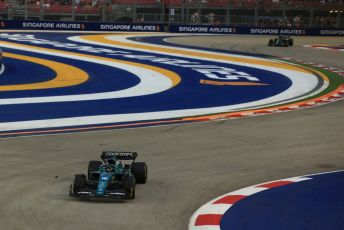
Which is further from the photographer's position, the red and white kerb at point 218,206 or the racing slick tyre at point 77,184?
the racing slick tyre at point 77,184

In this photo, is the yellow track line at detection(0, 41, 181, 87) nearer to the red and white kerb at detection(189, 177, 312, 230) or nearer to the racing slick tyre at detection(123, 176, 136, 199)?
the red and white kerb at detection(189, 177, 312, 230)

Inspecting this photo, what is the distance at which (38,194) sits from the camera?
353 inches

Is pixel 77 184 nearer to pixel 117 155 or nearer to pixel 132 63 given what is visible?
pixel 117 155

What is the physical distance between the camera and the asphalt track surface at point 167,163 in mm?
8102

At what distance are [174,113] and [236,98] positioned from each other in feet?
12.2

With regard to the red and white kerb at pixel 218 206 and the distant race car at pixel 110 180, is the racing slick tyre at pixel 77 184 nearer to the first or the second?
the distant race car at pixel 110 180

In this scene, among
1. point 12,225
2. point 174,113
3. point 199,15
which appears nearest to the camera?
point 12,225

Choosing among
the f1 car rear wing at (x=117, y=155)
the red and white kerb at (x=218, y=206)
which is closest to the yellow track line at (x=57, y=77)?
the f1 car rear wing at (x=117, y=155)

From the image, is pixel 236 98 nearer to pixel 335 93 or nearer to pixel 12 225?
pixel 335 93

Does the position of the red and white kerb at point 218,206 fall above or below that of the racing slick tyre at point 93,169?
below

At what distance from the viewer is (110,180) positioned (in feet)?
29.6

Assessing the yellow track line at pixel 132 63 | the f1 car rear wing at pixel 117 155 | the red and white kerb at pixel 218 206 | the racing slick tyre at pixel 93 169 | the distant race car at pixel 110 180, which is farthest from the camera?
the yellow track line at pixel 132 63

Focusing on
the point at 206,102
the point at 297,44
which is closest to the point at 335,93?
the point at 206,102

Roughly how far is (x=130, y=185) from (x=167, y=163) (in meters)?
2.41
